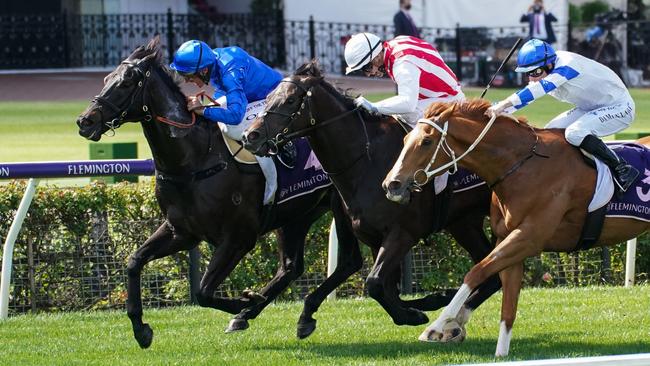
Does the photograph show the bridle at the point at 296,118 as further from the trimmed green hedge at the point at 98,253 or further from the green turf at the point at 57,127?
the green turf at the point at 57,127

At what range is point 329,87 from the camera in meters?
6.61

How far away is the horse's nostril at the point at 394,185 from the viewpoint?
5.80 m

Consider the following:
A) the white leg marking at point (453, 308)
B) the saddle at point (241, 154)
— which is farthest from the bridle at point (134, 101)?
the white leg marking at point (453, 308)

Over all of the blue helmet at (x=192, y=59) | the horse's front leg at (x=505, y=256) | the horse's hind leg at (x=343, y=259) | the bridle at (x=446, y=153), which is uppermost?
the blue helmet at (x=192, y=59)

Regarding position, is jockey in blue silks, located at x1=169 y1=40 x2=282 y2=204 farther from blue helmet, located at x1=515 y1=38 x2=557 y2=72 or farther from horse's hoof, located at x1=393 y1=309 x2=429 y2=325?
blue helmet, located at x1=515 y1=38 x2=557 y2=72

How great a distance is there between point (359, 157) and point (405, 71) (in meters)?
0.53

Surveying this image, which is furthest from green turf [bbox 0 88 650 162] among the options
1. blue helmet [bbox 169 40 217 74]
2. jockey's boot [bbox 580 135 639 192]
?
jockey's boot [bbox 580 135 639 192]

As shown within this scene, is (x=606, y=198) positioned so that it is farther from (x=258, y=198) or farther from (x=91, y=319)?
(x=91, y=319)

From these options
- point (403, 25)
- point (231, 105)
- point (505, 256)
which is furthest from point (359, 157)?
point (403, 25)

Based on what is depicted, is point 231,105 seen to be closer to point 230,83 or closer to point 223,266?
point 230,83

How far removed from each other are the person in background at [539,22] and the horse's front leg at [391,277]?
14448 mm

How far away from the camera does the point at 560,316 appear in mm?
Result: 7273

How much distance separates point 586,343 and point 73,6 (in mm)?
20218

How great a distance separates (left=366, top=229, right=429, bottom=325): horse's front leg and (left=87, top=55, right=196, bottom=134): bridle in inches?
50.2
